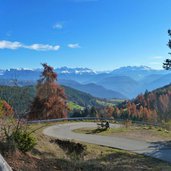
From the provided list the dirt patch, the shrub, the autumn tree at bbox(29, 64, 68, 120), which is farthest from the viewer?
the autumn tree at bbox(29, 64, 68, 120)

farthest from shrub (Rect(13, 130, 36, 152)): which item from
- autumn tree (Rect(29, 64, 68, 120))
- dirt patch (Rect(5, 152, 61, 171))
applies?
autumn tree (Rect(29, 64, 68, 120))

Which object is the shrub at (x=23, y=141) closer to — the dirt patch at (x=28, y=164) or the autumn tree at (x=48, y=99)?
the dirt patch at (x=28, y=164)

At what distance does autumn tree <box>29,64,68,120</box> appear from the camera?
2093 inches

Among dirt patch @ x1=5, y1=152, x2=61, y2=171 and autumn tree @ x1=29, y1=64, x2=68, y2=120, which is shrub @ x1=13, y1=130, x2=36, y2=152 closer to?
dirt patch @ x1=5, y1=152, x2=61, y2=171

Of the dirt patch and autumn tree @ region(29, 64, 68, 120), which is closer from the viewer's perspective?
the dirt patch

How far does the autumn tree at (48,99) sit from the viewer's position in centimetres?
5316

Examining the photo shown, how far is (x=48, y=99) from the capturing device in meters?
54.2

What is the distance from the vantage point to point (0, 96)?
1477cm

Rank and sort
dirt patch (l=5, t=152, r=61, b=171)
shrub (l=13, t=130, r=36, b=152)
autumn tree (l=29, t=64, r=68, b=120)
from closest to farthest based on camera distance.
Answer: dirt patch (l=5, t=152, r=61, b=171) < shrub (l=13, t=130, r=36, b=152) < autumn tree (l=29, t=64, r=68, b=120)

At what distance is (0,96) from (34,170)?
6577 millimetres

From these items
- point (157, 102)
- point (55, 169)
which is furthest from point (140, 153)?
point (157, 102)

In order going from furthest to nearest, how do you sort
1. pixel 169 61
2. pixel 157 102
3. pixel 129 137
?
pixel 157 102 < pixel 129 137 < pixel 169 61

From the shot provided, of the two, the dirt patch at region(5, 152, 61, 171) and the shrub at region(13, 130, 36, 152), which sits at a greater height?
the shrub at region(13, 130, 36, 152)

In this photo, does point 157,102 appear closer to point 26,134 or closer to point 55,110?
point 55,110
